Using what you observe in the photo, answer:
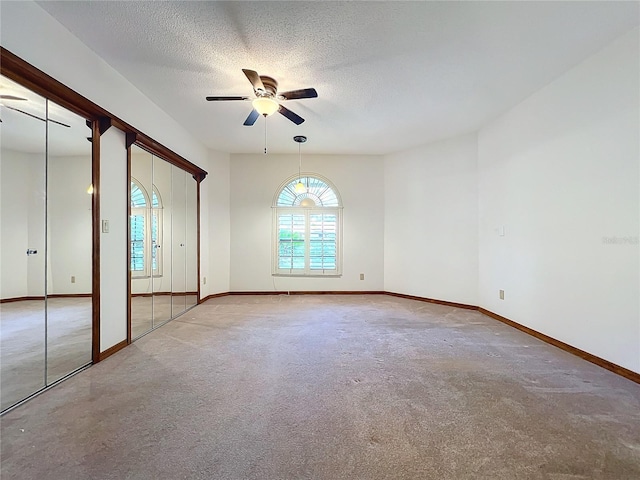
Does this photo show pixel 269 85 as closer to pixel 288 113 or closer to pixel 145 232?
pixel 288 113

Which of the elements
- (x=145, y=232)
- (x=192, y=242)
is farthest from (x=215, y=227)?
(x=145, y=232)

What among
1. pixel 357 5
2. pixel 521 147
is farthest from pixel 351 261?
pixel 357 5

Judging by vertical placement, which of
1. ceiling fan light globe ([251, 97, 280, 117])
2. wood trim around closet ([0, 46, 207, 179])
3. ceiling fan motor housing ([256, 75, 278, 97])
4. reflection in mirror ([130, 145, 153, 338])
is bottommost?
reflection in mirror ([130, 145, 153, 338])

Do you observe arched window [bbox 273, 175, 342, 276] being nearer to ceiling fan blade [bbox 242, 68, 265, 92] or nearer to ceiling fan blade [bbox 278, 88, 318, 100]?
ceiling fan blade [bbox 278, 88, 318, 100]

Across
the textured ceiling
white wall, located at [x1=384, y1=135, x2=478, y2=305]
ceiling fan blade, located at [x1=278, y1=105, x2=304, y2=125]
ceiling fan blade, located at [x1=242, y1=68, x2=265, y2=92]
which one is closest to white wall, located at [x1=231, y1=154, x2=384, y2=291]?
white wall, located at [x1=384, y1=135, x2=478, y2=305]

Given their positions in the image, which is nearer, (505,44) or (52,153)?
(52,153)

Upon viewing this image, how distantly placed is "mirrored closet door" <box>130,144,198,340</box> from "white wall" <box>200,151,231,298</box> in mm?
408

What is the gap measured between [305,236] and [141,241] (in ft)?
10.3

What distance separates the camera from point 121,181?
3.19 metres

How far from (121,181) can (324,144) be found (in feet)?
10.8

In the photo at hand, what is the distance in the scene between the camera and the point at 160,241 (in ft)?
13.2

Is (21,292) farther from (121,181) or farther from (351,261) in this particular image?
(351,261)

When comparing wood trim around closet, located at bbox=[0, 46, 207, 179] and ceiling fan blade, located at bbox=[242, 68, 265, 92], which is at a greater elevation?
ceiling fan blade, located at bbox=[242, 68, 265, 92]

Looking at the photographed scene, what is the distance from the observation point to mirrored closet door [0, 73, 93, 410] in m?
2.13
